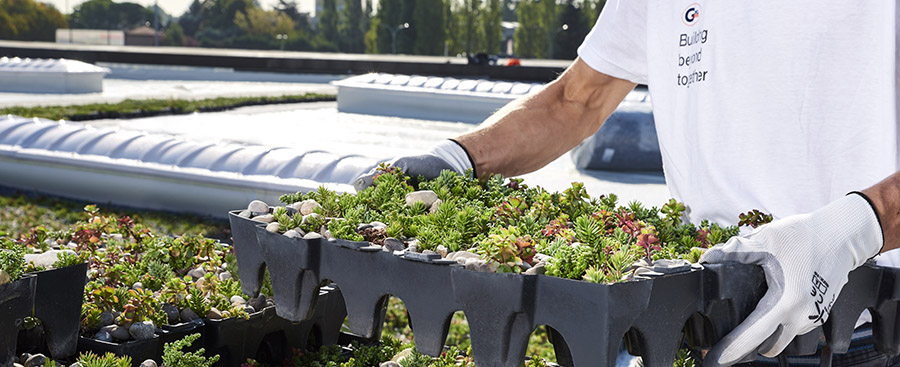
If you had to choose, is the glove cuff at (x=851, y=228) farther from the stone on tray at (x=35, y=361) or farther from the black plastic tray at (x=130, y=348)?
the stone on tray at (x=35, y=361)

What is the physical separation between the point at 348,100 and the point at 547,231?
964cm

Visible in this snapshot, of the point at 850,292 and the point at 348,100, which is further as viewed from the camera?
the point at 348,100

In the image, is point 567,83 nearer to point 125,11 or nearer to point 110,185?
point 110,185

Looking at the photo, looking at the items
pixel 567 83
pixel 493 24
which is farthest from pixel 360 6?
pixel 567 83

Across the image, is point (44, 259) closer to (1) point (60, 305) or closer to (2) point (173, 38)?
(1) point (60, 305)

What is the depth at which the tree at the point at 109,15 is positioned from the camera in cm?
7556

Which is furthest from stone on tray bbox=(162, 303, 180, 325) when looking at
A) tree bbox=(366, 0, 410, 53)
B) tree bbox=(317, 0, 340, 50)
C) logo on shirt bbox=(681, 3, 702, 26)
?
tree bbox=(317, 0, 340, 50)

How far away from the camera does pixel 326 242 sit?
148cm

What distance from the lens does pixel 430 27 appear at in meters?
42.4

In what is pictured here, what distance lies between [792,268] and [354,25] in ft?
195

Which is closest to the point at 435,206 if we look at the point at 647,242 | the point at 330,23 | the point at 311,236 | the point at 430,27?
the point at 311,236

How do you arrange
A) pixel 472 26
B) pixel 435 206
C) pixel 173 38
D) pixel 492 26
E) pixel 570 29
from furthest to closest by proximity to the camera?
1. pixel 173 38
2. pixel 472 26
3. pixel 492 26
4. pixel 570 29
5. pixel 435 206

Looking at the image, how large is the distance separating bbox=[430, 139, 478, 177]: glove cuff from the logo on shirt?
657mm

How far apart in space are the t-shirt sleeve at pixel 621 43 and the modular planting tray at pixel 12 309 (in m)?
1.54
